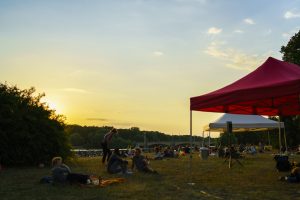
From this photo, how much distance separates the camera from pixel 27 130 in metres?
19.2

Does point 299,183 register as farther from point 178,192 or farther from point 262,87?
point 178,192

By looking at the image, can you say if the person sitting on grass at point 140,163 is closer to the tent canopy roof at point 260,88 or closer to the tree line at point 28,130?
the tent canopy roof at point 260,88

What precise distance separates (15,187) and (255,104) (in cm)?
1031

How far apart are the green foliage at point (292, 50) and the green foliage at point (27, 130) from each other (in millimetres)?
24026

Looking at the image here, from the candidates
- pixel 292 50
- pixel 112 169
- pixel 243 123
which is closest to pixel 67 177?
pixel 112 169

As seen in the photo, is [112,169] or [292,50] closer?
[112,169]

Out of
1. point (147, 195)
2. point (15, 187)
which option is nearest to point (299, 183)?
point (147, 195)

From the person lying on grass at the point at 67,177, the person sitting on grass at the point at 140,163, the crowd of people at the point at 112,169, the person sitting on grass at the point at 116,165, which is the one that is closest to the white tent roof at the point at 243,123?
the crowd of people at the point at 112,169

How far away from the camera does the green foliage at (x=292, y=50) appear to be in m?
37.4

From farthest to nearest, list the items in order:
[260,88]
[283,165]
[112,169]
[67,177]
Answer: [283,165], [112,169], [260,88], [67,177]

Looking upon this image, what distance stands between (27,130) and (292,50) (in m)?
27.6

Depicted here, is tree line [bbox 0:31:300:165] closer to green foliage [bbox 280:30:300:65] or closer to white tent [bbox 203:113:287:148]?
white tent [bbox 203:113:287:148]

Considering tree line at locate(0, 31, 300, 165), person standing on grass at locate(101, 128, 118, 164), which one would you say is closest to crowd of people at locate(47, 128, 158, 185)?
person standing on grass at locate(101, 128, 118, 164)

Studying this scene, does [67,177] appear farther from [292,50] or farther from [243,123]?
[292,50]
